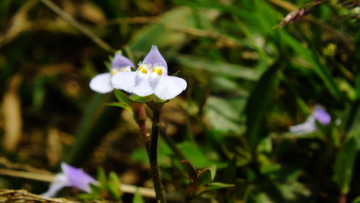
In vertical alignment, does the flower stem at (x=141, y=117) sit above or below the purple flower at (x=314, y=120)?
below

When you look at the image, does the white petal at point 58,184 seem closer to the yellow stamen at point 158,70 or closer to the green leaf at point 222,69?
the yellow stamen at point 158,70

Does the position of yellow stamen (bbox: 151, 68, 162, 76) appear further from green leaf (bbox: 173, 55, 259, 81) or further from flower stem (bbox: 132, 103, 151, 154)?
green leaf (bbox: 173, 55, 259, 81)

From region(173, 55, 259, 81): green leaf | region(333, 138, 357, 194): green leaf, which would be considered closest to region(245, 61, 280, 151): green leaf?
region(333, 138, 357, 194): green leaf

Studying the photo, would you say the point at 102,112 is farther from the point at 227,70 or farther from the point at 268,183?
the point at 268,183

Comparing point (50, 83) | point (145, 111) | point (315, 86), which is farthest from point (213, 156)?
point (50, 83)

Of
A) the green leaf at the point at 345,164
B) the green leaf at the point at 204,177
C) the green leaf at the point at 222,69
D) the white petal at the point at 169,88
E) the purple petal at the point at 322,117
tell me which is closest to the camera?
the white petal at the point at 169,88

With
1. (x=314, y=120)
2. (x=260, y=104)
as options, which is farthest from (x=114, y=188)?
(x=314, y=120)

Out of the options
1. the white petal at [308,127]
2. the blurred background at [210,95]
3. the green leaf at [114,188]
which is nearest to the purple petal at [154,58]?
the blurred background at [210,95]

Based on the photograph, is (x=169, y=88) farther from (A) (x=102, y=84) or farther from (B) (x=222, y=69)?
(B) (x=222, y=69)
